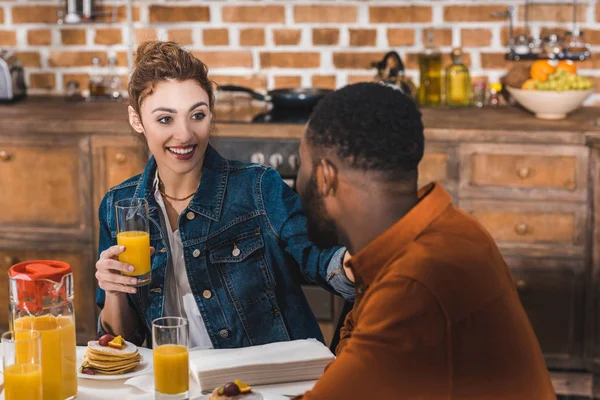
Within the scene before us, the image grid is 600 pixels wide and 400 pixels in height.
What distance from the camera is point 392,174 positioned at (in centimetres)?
132

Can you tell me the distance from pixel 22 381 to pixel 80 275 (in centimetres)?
202

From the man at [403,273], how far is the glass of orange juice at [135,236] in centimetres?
49

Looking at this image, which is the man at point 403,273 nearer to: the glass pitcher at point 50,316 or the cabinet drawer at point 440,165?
the glass pitcher at point 50,316

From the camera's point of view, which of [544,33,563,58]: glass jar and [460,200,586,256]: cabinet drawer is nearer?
[460,200,586,256]: cabinet drawer

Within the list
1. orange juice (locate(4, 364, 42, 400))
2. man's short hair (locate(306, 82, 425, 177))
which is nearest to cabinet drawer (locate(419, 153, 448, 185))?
man's short hair (locate(306, 82, 425, 177))

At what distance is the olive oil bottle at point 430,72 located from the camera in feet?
11.8

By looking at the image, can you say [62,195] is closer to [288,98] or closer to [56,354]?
[288,98]

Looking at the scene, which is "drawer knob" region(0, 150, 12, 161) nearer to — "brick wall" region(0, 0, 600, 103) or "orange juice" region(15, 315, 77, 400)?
"brick wall" region(0, 0, 600, 103)

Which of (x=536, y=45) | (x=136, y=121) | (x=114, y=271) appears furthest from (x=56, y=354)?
(x=536, y=45)

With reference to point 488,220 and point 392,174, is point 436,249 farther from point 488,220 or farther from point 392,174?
point 488,220

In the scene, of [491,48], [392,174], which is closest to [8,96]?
[491,48]

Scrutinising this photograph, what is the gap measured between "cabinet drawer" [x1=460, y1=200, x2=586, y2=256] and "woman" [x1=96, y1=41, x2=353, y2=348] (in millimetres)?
1225

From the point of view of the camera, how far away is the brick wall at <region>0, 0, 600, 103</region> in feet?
11.8

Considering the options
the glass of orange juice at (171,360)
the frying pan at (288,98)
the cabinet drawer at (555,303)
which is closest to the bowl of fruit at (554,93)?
the cabinet drawer at (555,303)
